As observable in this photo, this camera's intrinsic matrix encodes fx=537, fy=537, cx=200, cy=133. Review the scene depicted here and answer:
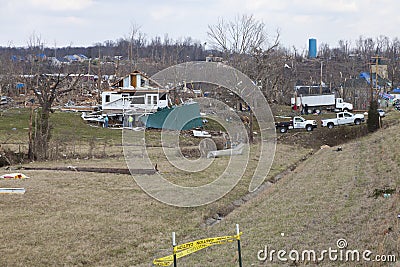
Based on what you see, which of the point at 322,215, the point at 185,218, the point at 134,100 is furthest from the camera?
the point at 134,100

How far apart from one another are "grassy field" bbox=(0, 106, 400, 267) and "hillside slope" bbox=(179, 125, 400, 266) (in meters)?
0.02

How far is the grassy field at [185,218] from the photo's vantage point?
11.2 m

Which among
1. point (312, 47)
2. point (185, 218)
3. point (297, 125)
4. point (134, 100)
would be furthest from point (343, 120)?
point (312, 47)

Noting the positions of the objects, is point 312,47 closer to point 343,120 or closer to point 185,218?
point 343,120

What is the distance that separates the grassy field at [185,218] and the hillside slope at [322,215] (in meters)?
0.02

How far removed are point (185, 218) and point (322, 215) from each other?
4016mm

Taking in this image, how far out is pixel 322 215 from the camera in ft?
44.9

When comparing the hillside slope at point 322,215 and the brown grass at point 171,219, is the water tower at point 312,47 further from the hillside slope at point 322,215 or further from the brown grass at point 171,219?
the brown grass at point 171,219

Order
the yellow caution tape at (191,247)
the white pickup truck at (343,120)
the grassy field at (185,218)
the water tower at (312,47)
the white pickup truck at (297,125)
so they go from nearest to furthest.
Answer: the yellow caution tape at (191,247) < the grassy field at (185,218) < the white pickup truck at (297,125) < the white pickup truck at (343,120) < the water tower at (312,47)

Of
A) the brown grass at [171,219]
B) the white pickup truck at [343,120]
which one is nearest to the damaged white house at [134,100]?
the white pickup truck at [343,120]

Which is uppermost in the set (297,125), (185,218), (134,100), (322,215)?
(134,100)

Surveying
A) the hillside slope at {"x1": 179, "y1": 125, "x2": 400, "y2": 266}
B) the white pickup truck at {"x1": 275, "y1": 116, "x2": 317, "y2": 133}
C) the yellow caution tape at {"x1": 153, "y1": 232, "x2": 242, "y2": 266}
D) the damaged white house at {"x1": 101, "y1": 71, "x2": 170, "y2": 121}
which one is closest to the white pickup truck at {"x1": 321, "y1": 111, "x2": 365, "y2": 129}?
the white pickup truck at {"x1": 275, "y1": 116, "x2": 317, "y2": 133}

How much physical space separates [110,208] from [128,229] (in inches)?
94.3

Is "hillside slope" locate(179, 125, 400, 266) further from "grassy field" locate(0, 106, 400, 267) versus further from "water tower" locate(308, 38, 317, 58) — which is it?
"water tower" locate(308, 38, 317, 58)
